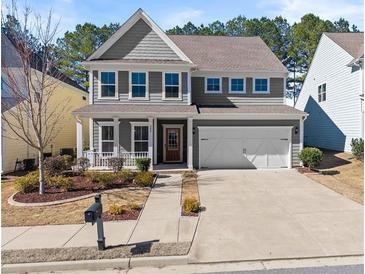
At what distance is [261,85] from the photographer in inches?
738

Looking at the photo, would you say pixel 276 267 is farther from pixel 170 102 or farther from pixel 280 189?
pixel 170 102

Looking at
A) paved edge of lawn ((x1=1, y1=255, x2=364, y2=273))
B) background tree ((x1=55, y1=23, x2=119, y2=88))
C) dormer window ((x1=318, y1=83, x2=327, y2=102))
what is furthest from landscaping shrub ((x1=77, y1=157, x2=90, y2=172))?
background tree ((x1=55, y1=23, x2=119, y2=88))

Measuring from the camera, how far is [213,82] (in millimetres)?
18734

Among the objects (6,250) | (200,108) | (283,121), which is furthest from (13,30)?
(283,121)

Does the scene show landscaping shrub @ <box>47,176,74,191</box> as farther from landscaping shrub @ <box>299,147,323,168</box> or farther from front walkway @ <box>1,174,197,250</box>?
landscaping shrub @ <box>299,147,323,168</box>

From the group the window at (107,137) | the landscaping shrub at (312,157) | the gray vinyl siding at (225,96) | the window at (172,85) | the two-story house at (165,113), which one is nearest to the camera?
the landscaping shrub at (312,157)

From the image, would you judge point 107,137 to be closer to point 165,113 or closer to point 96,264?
point 165,113

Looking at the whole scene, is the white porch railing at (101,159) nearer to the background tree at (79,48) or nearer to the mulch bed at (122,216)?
the mulch bed at (122,216)

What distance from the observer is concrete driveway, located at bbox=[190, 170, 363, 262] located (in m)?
6.14

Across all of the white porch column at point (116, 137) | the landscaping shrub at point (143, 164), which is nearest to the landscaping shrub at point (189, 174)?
the landscaping shrub at point (143, 164)

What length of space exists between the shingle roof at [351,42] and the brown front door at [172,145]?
12544 mm

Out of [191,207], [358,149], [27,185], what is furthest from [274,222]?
[358,149]

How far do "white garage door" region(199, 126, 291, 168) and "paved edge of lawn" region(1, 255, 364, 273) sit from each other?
11.0 m

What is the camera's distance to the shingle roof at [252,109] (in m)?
16.6
